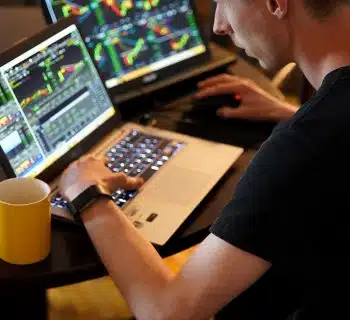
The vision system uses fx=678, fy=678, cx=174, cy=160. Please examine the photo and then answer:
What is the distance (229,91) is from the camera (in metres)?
1.73

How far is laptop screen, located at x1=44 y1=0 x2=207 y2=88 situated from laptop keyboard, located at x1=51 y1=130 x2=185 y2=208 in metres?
0.17

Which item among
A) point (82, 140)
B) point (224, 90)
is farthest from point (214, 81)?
point (82, 140)

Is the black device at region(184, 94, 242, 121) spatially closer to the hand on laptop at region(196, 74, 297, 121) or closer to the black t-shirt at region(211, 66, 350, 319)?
the hand on laptop at region(196, 74, 297, 121)

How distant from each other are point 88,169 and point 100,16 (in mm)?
524

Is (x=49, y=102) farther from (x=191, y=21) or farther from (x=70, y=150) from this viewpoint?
(x=191, y=21)

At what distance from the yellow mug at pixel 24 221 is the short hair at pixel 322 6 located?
0.52 meters

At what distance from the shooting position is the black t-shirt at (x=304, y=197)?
95 cm

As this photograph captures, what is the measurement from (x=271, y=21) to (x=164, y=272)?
1.47 feet

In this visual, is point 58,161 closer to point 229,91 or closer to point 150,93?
point 150,93

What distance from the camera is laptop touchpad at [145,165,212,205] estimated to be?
51.6 inches

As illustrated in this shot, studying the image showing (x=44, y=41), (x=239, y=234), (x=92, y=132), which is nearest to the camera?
(x=239, y=234)

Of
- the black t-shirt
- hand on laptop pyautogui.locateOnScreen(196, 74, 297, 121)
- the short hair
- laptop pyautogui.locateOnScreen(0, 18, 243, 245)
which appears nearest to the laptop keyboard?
laptop pyautogui.locateOnScreen(0, 18, 243, 245)

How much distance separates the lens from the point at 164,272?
110 cm

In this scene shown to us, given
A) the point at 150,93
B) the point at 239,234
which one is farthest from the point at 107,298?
the point at 239,234
